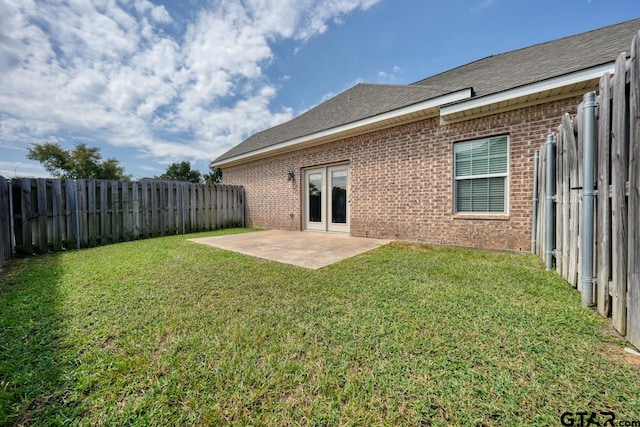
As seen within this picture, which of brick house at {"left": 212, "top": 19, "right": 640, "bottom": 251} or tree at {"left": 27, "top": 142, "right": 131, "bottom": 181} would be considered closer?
brick house at {"left": 212, "top": 19, "right": 640, "bottom": 251}

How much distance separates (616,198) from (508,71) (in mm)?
5208

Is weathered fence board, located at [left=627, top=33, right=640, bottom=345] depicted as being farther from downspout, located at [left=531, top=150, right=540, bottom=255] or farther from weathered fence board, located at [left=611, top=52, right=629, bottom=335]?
downspout, located at [left=531, top=150, right=540, bottom=255]

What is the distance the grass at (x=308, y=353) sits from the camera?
4.24ft

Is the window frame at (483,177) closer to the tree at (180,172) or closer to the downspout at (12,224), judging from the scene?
the downspout at (12,224)

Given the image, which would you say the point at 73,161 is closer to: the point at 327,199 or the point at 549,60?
the point at 327,199

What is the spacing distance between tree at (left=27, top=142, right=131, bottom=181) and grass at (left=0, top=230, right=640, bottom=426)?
110ft

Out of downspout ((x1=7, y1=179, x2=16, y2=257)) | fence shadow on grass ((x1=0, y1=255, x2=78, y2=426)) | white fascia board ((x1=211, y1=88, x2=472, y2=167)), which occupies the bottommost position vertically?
fence shadow on grass ((x1=0, y1=255, x2=78, y2=426))

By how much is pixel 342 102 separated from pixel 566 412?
33.2 ft

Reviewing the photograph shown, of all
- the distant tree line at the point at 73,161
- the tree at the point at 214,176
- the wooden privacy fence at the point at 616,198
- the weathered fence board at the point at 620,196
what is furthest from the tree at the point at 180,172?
the weathered fence board at the point at 620,196

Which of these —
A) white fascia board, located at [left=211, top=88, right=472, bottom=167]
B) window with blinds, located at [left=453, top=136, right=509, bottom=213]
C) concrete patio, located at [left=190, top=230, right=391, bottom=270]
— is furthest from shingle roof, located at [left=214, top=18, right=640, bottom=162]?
concrete patio, located at [left=190, top=230, right=391, bottom=270]

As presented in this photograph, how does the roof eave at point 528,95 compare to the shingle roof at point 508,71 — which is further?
the shingle roof at point 508,71

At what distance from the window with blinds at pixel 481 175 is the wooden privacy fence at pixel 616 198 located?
225 cm

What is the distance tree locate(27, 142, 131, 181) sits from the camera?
26172 millimetres

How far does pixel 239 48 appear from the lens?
26.6ft
